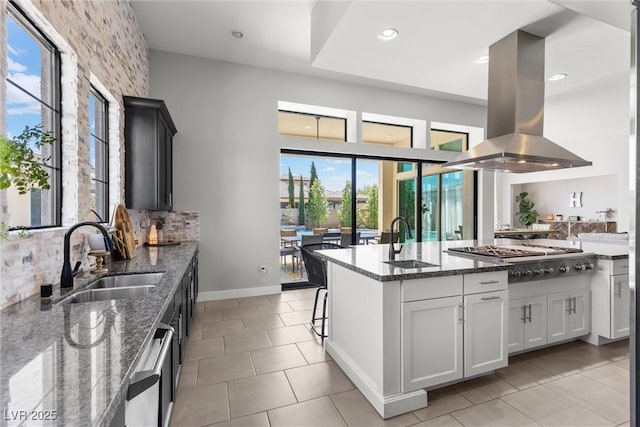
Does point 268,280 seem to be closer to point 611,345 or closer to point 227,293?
point 227,293

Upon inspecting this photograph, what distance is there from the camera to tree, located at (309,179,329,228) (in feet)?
16.6

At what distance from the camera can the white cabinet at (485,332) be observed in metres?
2.11

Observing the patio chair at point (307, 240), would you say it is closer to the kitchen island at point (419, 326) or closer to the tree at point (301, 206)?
→ the tree at point (301, 206)

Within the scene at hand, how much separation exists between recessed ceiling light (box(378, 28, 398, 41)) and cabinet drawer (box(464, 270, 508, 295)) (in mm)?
2211

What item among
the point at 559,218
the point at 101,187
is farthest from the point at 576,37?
the point at 559,218

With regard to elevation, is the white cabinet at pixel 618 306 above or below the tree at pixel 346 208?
below

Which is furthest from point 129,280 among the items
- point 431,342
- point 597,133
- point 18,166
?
point 597,133

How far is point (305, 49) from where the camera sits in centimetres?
398

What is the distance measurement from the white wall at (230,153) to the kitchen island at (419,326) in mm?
2442

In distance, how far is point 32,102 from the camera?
175cm

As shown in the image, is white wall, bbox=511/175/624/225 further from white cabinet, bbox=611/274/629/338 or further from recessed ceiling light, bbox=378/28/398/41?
recessed ceiling light, bbox=378/28/398/41

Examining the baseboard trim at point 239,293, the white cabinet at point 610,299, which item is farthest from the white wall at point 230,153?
the white cabinet at point 610,299

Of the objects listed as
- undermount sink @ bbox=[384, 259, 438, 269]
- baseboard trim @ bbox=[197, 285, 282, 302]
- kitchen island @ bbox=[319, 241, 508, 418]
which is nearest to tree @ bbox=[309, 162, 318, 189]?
baseboard trim @ bbox=[197, 285, 282, 302]

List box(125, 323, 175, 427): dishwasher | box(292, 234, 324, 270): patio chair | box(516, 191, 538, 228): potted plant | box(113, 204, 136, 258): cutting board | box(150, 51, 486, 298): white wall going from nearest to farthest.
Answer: box(125, 323, 175, 427): dishwasher < box(113, 204, 136, 258): cutting board < box(150, 51, 486, 298): white wall < box(292, 234, 324, 270): patio chair < box(516, 191, 538, 228): potted plant
